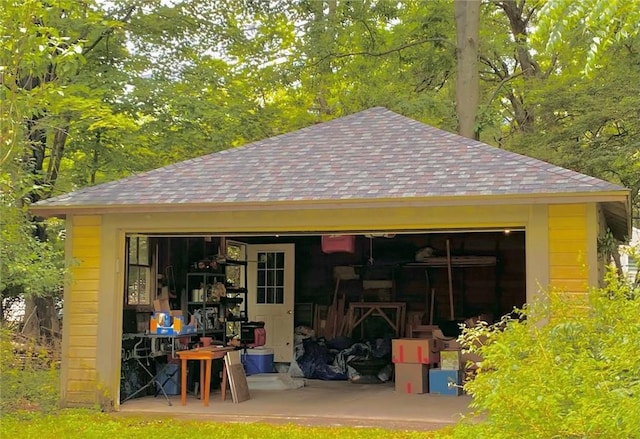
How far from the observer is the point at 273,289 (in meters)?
13.2

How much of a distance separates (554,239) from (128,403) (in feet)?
16.8

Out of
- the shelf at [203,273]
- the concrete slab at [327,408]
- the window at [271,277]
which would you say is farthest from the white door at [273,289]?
the concrete slab at [327,408]

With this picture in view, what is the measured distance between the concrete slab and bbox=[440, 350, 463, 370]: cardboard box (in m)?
0.43

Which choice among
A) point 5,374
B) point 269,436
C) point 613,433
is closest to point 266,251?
point 5,374

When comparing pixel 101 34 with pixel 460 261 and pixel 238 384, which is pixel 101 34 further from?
pixel 238 384

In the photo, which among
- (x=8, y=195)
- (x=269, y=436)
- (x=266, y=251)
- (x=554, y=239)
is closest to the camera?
(x=269, y=436)

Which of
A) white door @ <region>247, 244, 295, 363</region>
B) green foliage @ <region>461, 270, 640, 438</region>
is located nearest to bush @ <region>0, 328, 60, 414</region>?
white door @ <region>247, 244, 295, 363</region>

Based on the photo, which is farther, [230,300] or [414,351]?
[230,300]

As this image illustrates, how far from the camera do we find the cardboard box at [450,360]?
10297 millimetres

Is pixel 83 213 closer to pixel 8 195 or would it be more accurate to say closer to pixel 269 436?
pixel 8 195

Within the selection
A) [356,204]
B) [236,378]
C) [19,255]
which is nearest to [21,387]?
[19,255]

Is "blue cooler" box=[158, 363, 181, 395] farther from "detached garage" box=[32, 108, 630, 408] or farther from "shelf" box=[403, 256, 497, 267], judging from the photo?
"shelf" box=[403, 256, 497, 267]

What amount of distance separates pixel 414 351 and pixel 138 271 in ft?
12.0

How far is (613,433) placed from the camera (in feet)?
12.9
